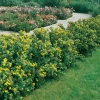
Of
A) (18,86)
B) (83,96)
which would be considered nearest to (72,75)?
(83,96)

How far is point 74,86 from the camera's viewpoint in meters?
5.25

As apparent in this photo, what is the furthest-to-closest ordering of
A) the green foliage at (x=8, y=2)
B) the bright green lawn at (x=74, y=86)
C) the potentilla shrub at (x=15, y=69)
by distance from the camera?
the green foliage at (x=8, y=2), the bright green lawn at (x=74, y=86), the potentilla shrub at (x=15, y=69)

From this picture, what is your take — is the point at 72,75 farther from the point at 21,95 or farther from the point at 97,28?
the point at 97,28

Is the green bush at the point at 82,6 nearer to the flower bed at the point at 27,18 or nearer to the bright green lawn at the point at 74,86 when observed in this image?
the flower bed at the point at 27,18

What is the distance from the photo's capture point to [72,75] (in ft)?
18.9

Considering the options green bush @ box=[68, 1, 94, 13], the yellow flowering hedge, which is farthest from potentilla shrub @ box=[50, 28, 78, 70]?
green bush @ box=[68, 1, 94, 13]

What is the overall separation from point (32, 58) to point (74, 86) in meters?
1.08

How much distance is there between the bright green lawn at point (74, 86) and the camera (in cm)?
483

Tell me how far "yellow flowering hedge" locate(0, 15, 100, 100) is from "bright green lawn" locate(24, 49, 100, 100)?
173 mm

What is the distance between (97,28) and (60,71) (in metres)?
3.04

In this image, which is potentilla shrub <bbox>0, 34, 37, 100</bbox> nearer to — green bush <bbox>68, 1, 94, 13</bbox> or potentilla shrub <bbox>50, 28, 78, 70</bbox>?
potentilla shrub <bbox>50, 28, 78, 70</bbox>

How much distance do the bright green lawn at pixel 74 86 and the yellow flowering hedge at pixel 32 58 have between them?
0.57 ft

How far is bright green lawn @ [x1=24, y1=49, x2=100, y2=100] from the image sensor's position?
483 centimetres

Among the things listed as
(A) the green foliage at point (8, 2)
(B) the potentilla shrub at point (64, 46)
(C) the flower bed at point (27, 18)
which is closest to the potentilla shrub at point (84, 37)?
(B) the potentilla shrub at point (64, 46)
